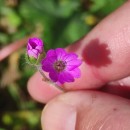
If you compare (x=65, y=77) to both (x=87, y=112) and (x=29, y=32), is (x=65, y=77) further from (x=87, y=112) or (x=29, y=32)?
(x=29, y=32)

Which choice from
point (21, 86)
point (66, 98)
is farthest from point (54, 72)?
point (21, 86)

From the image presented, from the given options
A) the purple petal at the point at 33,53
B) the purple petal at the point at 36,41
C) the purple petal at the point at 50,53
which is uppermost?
the purple petal at the point at 36,41

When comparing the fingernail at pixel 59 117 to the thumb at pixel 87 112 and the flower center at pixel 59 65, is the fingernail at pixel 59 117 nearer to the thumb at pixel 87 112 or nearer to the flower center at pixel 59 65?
the thumb at pixel 87 112

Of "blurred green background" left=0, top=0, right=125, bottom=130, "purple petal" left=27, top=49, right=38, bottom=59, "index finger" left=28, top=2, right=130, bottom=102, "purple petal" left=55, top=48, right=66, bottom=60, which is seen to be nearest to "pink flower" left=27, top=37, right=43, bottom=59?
"purple petal" left=27, top=49, right=38, bottom=59

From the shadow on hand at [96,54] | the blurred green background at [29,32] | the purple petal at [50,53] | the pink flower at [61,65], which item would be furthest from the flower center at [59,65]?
the blurred green background at [29,32]

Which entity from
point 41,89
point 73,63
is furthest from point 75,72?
point 41,89

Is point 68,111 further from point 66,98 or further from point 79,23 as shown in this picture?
point 79,23
